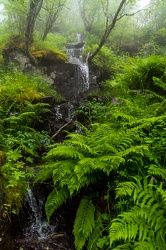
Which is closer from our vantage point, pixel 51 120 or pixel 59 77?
pixel 51 120

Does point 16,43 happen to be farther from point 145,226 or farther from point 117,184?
point 145,226

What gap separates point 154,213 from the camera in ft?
7.27

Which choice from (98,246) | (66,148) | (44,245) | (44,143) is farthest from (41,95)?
(98,246)

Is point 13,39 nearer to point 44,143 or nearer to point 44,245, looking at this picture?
point 44,143

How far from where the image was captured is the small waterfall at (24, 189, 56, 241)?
3.46 meters

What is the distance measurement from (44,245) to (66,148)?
1.58 meters

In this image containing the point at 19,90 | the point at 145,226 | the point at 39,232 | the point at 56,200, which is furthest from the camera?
the point at 19,90

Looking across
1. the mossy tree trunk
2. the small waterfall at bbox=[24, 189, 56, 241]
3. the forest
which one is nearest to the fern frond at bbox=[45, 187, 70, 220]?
the forest

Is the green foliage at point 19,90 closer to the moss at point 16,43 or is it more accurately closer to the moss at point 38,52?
the moss at point 38,52

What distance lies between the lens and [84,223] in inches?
107

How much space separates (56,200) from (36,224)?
1057 mm

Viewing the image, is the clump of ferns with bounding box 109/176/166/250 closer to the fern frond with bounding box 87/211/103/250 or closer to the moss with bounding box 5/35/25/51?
the fern frond with bounding box 87/211/103/250

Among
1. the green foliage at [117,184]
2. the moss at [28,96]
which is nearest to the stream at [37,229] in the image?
the green foliage at [117,184]

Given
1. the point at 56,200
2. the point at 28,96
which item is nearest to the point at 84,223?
the point at 56,200
